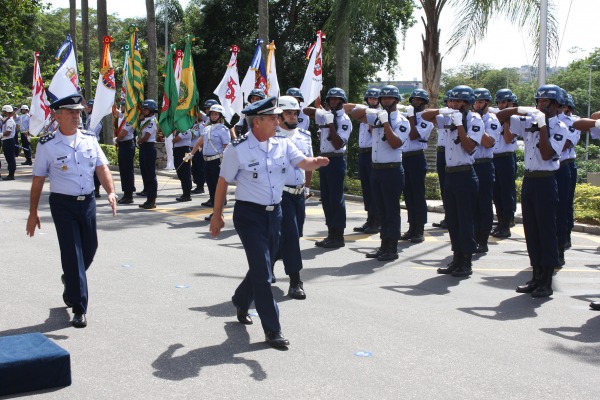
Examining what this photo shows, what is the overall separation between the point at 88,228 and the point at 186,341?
58.3 inches

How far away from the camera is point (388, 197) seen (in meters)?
11.0

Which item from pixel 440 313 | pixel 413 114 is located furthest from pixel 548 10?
pixel 440 313

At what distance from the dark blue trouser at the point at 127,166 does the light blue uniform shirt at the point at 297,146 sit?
8419mm

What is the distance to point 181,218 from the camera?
48.7 ft

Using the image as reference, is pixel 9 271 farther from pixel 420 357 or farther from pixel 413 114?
pixel 413 114

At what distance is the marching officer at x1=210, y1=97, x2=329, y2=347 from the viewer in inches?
265

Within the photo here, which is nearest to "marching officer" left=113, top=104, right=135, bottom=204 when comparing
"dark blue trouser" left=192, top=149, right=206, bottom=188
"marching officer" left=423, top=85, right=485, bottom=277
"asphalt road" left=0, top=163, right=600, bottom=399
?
"dark blue trouser" left=192, top=149, right=206, bottom=188

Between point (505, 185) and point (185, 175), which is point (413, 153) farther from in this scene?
point (185, 175)

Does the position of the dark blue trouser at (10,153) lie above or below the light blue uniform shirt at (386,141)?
below

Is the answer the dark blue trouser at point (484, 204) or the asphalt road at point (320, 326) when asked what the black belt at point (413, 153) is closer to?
the dark blue trouser at point (484, 204)

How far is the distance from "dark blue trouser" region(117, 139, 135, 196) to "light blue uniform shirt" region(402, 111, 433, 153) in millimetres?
6548

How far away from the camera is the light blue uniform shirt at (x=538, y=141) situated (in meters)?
8.92

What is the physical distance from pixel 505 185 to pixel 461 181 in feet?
11.6

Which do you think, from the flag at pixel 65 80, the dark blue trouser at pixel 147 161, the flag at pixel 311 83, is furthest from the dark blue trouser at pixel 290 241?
the dark blue trouser at pixel 147 161
